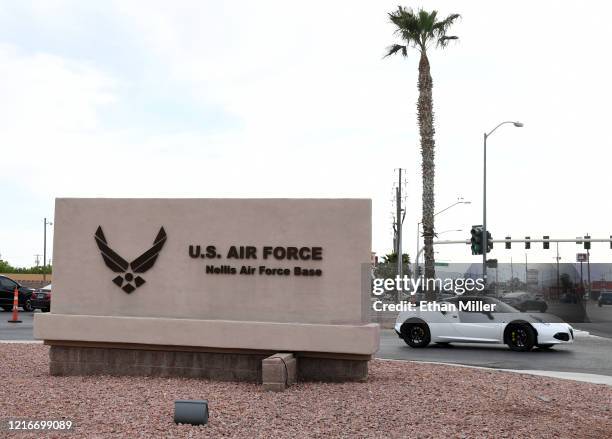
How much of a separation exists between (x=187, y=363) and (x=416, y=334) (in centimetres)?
908

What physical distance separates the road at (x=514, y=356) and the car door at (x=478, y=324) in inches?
13.3

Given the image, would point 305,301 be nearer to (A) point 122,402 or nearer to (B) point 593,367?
(A) point 122,402

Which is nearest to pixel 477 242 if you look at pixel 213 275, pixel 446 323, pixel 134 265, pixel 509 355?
pixel 446 323

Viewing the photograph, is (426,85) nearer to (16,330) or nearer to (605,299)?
(16,330)

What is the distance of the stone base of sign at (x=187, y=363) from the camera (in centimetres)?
1216

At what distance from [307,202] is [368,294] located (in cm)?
186

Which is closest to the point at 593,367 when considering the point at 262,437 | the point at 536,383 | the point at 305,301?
the point at 536,383

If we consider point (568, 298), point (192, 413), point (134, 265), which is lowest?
point (192, 413)

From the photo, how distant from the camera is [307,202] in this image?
494 inches

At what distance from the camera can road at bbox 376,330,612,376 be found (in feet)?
52.5

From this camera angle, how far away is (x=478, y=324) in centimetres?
1967

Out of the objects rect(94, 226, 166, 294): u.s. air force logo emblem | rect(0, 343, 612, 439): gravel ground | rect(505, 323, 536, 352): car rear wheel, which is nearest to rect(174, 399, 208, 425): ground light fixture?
rect(0, 343, 612, 439): gravel ground

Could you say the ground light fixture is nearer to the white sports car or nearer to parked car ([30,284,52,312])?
the white sports car

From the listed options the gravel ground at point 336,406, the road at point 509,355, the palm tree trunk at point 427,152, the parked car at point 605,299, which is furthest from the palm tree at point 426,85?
the parked car at point 605,299
